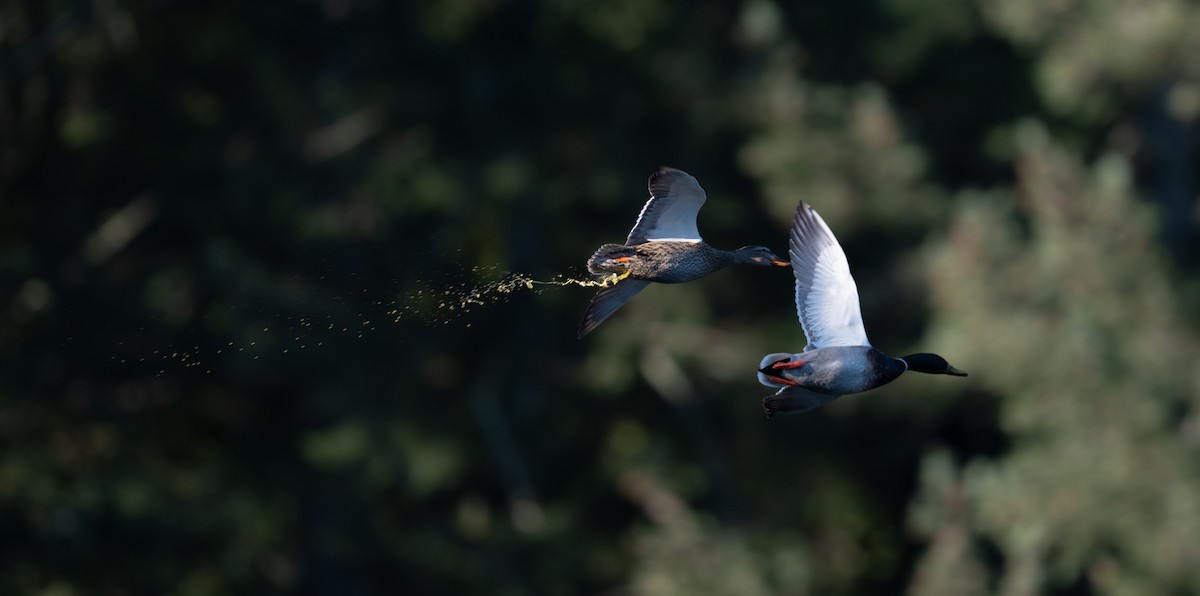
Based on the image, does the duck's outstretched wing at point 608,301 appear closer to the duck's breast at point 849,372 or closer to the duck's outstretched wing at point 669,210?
the duck's outstretched wing at point 669,210

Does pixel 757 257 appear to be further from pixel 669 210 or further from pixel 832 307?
pixel 832 307

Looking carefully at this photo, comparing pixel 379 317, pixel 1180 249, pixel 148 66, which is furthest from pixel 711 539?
pixel 148 66

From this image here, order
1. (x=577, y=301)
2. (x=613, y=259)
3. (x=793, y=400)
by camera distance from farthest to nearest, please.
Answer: (x=577, y=301) → (x=613, y=259) → (x=793, y=400)

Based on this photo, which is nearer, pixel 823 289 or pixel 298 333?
pixel 823 289

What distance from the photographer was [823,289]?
293 inches

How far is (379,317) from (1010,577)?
706 centimetres

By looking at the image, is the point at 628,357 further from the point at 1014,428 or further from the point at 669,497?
the point at 1014,428

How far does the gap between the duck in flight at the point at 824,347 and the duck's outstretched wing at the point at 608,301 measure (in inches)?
36.6

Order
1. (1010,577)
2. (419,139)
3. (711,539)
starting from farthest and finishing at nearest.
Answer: (419,139) < (711,539) < (1010,577)

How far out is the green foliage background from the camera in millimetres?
17172

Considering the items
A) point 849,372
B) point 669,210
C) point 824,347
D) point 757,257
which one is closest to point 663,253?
point 669,210

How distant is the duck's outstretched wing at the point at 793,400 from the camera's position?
7.45 m

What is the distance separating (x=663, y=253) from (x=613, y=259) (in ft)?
0.78

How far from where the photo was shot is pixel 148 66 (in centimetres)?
1934
